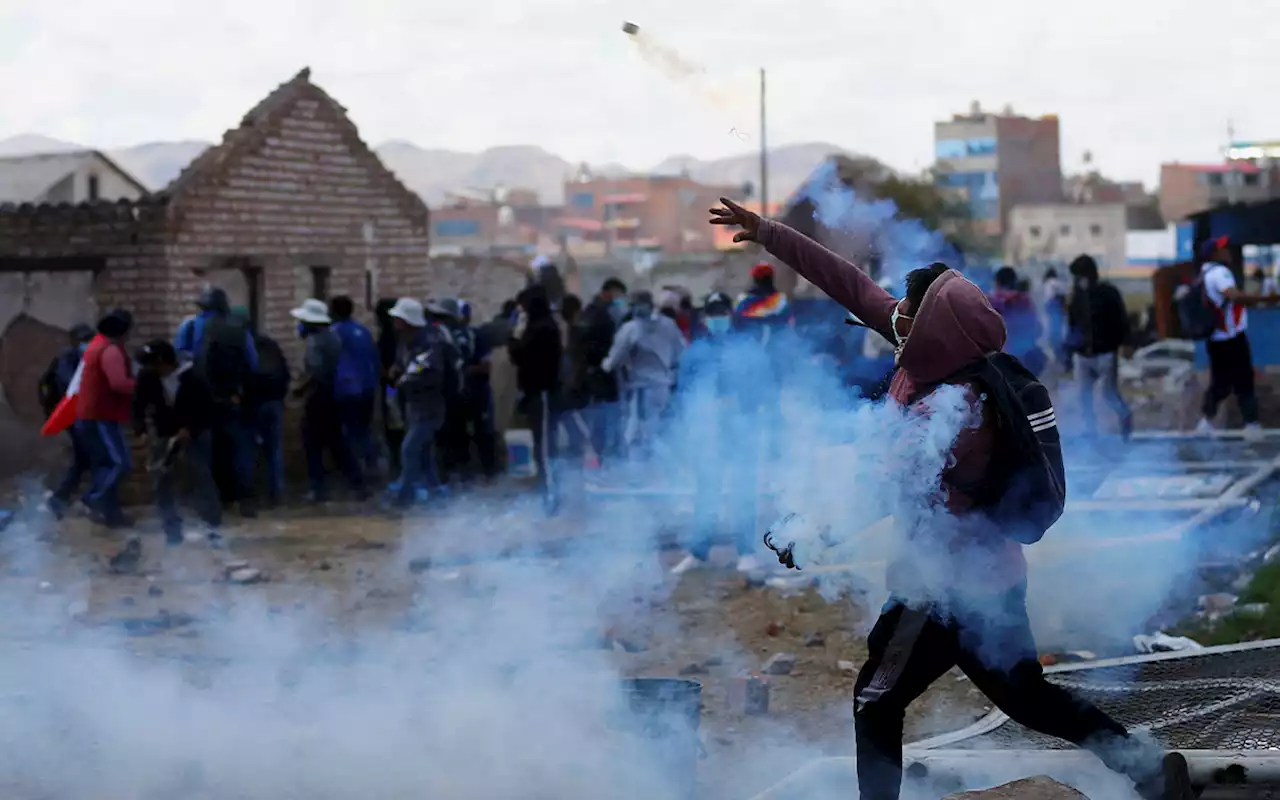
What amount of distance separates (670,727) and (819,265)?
1.54 m

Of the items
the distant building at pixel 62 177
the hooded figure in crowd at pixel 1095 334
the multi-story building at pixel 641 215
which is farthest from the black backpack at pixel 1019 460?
the multi-story building at pixel 641 215

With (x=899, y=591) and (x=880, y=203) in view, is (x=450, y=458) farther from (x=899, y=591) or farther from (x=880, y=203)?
(x=899, y=591)

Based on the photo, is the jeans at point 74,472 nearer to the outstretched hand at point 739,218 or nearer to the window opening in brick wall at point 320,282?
the window opening in brick wall at point 320,282

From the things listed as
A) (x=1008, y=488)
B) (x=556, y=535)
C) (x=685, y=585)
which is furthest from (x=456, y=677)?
(x=556, y=535)

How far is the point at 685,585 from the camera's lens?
832cm

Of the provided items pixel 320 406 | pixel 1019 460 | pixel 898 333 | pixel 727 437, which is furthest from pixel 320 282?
pixel 1019 460

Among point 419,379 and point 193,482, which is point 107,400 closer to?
point 193,482

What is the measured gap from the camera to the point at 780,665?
647 centimetres

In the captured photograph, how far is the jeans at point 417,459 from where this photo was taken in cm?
1105

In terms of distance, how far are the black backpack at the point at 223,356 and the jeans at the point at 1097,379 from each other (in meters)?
6.67

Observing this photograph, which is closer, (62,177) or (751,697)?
(751,697)

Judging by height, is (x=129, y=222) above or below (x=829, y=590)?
above

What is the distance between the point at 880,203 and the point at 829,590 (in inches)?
81.0

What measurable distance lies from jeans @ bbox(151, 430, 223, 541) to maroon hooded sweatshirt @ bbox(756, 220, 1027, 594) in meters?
6.97
